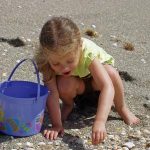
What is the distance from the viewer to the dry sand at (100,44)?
3203 millimetres

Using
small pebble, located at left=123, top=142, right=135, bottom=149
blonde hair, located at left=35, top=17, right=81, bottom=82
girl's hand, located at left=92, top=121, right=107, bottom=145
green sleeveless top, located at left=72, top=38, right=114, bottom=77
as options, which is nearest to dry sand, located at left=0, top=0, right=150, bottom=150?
small pebble, located at left=123, top=142, right=135, bottom=149

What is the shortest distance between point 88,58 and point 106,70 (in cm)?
18

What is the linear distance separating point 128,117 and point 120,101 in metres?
0.13

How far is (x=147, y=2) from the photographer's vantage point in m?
8.13

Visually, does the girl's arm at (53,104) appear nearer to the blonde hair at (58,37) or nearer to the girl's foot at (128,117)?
the blonde hair at (58,37)

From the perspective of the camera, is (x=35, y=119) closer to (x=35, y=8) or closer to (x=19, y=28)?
(x=19, y=28)

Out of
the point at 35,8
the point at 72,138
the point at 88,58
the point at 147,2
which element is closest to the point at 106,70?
the point at 88,58

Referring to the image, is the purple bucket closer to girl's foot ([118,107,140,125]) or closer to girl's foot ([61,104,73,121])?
girl's foot ([61,104,73,121])

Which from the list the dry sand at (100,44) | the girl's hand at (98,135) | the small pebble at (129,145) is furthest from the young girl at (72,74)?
the small pebble at (129,145)

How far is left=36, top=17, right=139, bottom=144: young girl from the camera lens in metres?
3.03

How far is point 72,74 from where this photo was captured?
3.34 meters

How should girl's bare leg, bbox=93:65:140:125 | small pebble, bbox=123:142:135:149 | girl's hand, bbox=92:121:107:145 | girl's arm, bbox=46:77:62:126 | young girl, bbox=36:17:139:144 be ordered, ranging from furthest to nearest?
girl's bare leg, bbox=93:65:140:125 → girl's arm, bbox=46:77:62:126 → small pebble, bbox=123:142:135:149 → young girl, bbox=36:17:139:144 → girl's hand, bbox=92:121:107:145

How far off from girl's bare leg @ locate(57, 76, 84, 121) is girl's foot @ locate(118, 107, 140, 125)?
323mm

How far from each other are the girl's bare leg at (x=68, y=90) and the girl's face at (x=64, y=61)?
233 millimetres
